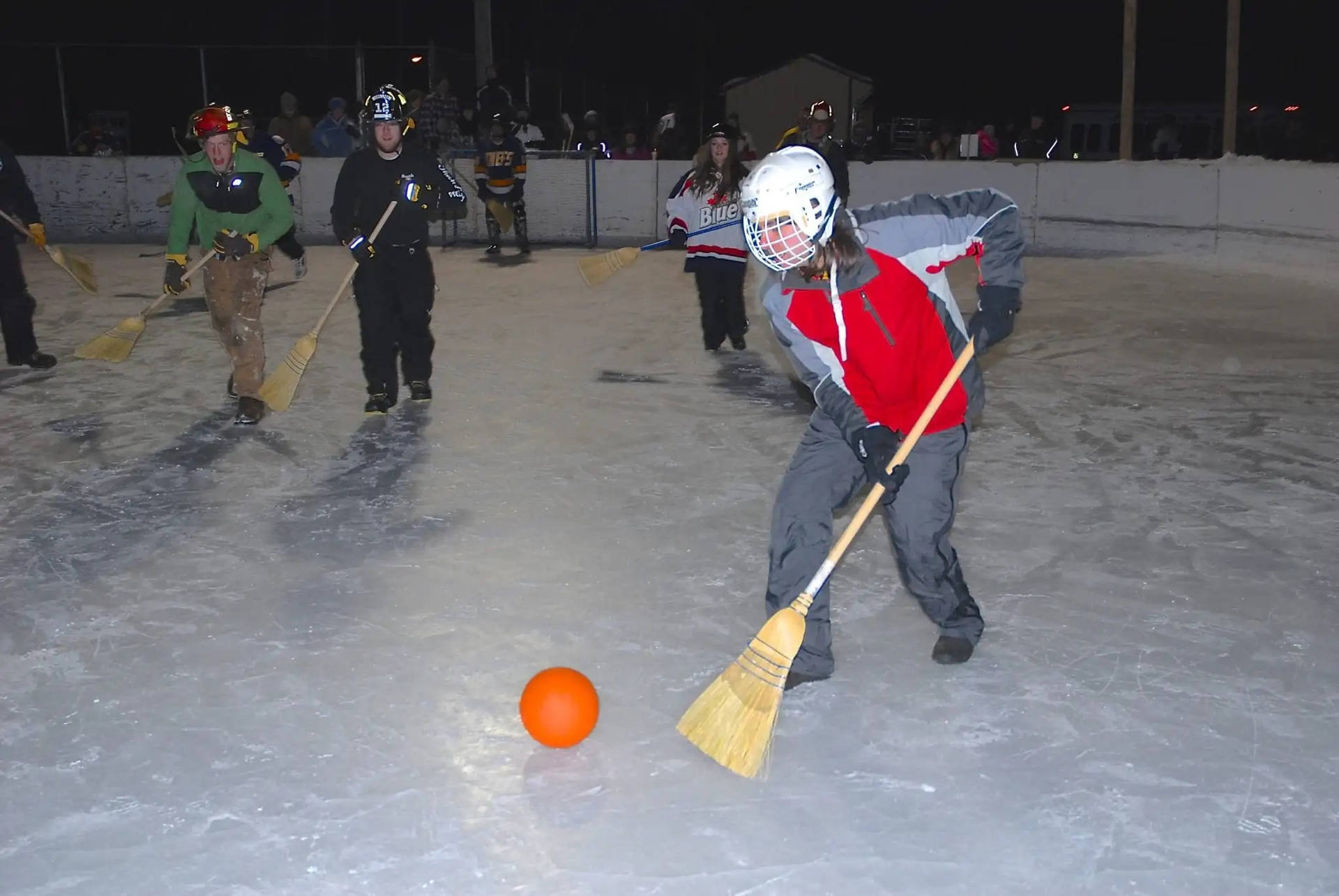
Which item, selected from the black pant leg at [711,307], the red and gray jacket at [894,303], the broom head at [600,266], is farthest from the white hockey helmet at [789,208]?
the broom head at [600,266]

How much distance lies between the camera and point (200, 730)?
137 inches

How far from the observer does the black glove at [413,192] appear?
665 cm

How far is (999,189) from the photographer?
15844 mm

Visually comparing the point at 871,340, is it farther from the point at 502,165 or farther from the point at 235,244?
the point at 502,165

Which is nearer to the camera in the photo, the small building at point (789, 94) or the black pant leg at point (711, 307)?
the black pant leg at point (711, 307)

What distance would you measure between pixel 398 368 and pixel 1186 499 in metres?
4.82

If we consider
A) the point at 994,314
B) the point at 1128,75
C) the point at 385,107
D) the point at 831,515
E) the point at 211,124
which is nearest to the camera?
the point at 994,314

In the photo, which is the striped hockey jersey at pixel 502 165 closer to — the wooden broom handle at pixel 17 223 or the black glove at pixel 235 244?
the wooden broom handle at pixel 17 223

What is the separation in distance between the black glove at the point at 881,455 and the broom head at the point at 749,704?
0.39 meters

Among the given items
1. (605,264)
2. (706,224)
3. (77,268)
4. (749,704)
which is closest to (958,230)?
(749,704)

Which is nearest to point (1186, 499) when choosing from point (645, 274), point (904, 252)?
point (904, 252)

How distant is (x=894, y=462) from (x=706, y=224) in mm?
5183

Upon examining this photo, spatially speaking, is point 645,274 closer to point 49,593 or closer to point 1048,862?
point 49,593

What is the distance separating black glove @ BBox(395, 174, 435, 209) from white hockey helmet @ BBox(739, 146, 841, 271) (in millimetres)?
3681
